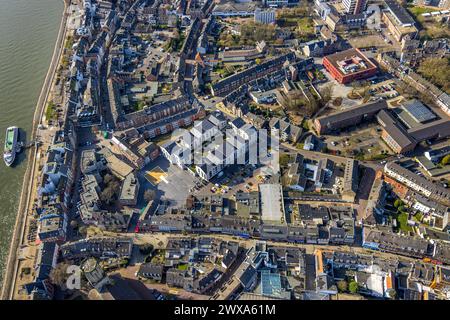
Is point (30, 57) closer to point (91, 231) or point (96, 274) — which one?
point (91, 231)

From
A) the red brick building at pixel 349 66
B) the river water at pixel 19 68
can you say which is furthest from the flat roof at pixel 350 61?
the river water at pixel 19 68

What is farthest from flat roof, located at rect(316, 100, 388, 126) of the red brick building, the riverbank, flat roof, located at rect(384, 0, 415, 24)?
the riverbank

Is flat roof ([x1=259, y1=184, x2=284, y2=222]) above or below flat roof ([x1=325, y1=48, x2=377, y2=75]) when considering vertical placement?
below

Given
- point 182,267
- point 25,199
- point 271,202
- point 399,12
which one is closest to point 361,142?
point 271,202

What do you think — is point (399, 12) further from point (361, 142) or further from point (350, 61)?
point (361, 142)

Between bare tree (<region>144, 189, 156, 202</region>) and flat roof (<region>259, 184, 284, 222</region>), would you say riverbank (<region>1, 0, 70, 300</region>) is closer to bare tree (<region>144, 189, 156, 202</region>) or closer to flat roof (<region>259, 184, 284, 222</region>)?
bare tree (<region>144, 189, 156, 202</region>)

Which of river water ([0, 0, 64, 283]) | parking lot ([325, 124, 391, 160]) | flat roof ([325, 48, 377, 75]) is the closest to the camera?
river water ([0, 0, 64, 283])
